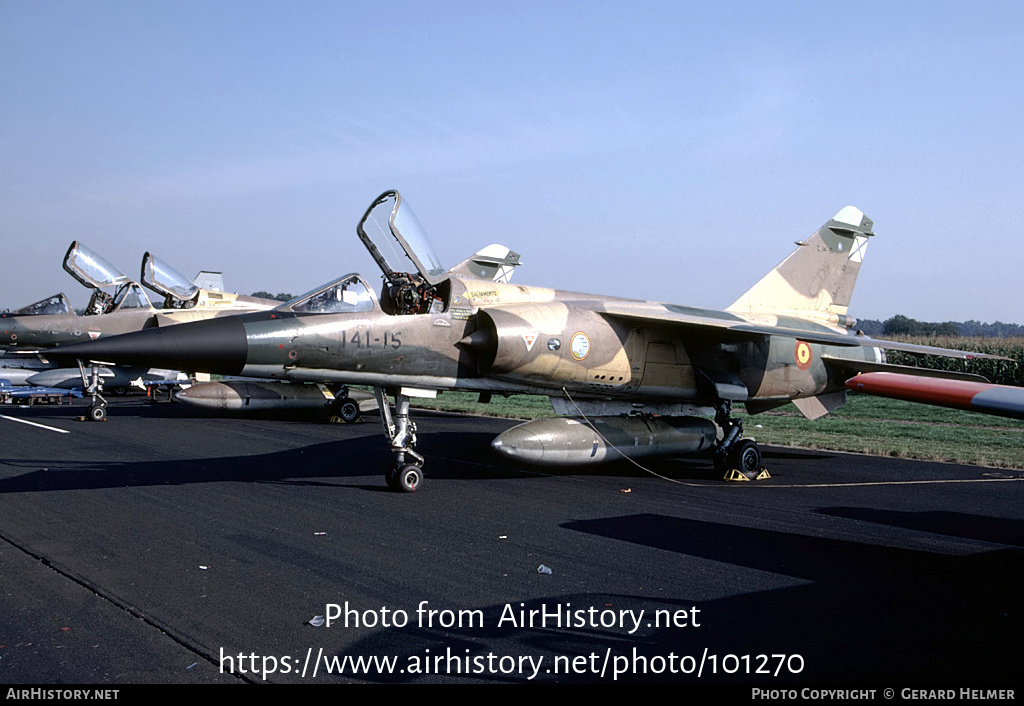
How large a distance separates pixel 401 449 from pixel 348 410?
1014 centimetres

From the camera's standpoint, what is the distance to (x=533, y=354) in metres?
10.3

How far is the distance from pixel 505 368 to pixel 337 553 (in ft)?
13.4

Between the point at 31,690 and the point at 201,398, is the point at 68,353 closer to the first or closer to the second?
the point at 31,690

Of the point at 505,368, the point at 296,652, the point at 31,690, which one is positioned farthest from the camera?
the point at 505,368

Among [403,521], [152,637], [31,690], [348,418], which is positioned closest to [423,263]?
[403,521]

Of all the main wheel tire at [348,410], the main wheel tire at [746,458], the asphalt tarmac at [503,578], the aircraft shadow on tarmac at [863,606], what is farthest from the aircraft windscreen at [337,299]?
the main wheel tire at [348,410]

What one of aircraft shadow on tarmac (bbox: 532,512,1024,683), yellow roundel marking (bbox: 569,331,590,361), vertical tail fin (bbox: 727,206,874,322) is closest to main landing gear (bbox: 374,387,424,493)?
yellow roundel marking (bbox: 569,331,590,361)

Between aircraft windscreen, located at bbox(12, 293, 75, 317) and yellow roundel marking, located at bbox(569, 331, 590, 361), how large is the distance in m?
15.9

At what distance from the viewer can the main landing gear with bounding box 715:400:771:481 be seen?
11.7m

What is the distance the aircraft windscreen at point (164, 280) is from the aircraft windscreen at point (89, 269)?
2.68 feet

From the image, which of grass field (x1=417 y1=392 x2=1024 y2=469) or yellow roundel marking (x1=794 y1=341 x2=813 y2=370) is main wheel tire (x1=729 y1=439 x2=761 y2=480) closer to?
yellow roundel marking (x1=794 y1=341 x2=813 y2=370)

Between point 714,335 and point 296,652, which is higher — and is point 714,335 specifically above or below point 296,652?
above

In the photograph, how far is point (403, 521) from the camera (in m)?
8.07

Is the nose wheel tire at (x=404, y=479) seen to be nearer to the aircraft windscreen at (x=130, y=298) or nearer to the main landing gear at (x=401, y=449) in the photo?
the main landing gear at (x=401, y=449)
